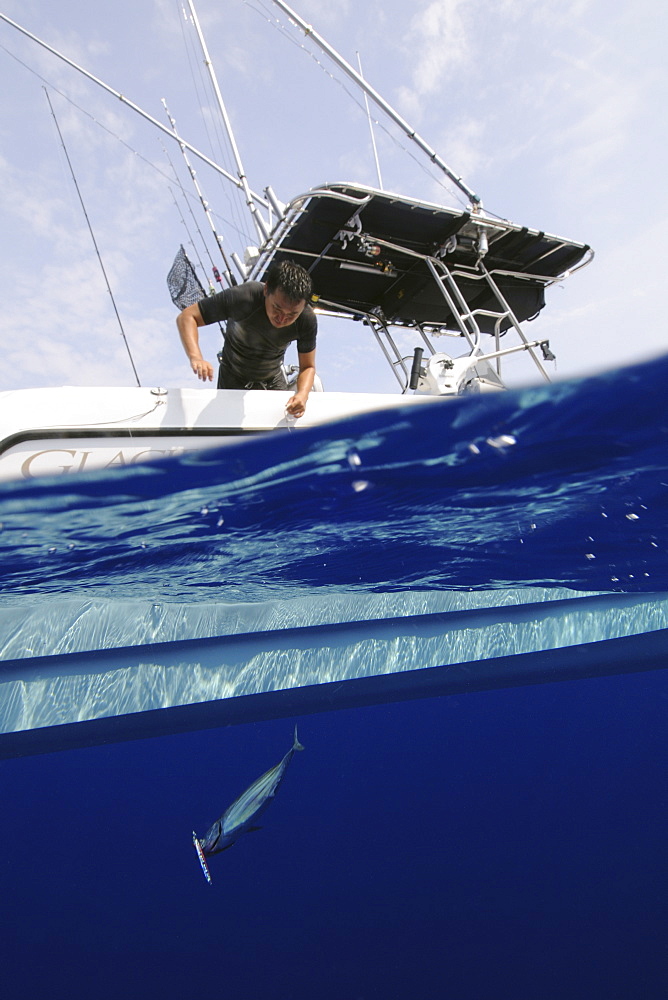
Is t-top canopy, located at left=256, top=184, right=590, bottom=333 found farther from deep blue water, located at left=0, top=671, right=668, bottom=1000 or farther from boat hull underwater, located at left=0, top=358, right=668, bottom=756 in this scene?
deep blue water, located at left=0, top=671, right=668, bottom=1000

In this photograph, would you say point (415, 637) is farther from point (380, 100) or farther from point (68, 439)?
point (380, 100)

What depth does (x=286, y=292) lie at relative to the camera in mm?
3029

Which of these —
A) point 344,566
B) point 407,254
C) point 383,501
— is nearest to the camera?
point 383,501

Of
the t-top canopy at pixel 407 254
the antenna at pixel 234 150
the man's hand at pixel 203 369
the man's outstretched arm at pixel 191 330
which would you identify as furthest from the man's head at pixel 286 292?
the antenna at pixel 234 150

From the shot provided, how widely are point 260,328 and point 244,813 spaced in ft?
9.68

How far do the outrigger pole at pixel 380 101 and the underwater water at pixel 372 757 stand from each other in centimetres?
474

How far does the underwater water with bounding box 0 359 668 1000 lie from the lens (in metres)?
2.26

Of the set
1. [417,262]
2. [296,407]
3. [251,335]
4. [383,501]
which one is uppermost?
[417,262]

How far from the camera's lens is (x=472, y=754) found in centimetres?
728

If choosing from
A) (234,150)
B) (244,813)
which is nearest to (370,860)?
(244,813)

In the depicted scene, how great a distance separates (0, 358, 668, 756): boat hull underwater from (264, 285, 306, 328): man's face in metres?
1.28

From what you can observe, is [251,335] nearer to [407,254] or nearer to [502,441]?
[502,441]

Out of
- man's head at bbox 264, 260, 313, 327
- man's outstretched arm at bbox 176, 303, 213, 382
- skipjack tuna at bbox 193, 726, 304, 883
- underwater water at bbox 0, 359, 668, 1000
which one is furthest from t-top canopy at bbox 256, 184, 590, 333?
skipjack tuna at bbox 193, 726, 304, 883

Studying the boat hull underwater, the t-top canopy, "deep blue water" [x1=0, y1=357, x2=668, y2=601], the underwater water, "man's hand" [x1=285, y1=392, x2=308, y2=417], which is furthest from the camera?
the t-top canopy
